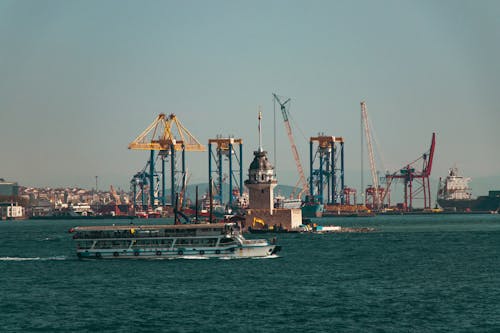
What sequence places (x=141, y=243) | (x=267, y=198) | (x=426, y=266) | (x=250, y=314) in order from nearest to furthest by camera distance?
1. (x=250, y=314)
2. (x=426, y=266)
3. (x=141, y=243)
4. (x=267, y=198)

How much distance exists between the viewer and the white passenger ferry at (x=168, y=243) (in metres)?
123

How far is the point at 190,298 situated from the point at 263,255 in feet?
134

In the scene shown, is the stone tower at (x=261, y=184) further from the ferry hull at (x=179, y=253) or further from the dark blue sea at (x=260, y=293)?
the ferry hull at (x=179, y=253)

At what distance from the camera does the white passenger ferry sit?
123000mm

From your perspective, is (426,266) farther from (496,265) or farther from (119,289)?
(119,289)

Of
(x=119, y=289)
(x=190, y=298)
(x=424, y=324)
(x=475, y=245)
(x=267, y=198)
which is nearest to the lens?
(x=424, y=324)

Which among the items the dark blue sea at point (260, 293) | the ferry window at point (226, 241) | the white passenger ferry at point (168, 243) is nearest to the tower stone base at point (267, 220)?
the dark blue sea at point (260, 293)

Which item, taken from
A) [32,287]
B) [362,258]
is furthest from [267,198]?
[32,287]

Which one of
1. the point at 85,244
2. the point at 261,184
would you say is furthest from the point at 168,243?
the point at 261,184

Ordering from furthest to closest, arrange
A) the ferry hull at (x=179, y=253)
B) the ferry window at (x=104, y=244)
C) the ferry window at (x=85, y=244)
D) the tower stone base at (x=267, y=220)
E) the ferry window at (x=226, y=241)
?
the tower stone base at (x=267, y=220) < the ferry window at (x=85, y=244) < the ferry window at (x=104, y=244) < the ferry hull at (x=179, y=253) < the ferry window at (x=226, y=241)

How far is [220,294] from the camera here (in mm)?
88062

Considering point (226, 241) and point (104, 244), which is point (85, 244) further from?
point (226, 241)

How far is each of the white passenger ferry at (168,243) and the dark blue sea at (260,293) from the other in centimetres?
198

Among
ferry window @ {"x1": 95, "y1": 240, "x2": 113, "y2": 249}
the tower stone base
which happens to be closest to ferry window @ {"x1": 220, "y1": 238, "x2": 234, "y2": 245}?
ferry window @ {"x1": 95, "y1": 240, "x2": 113, "y2": 249}
